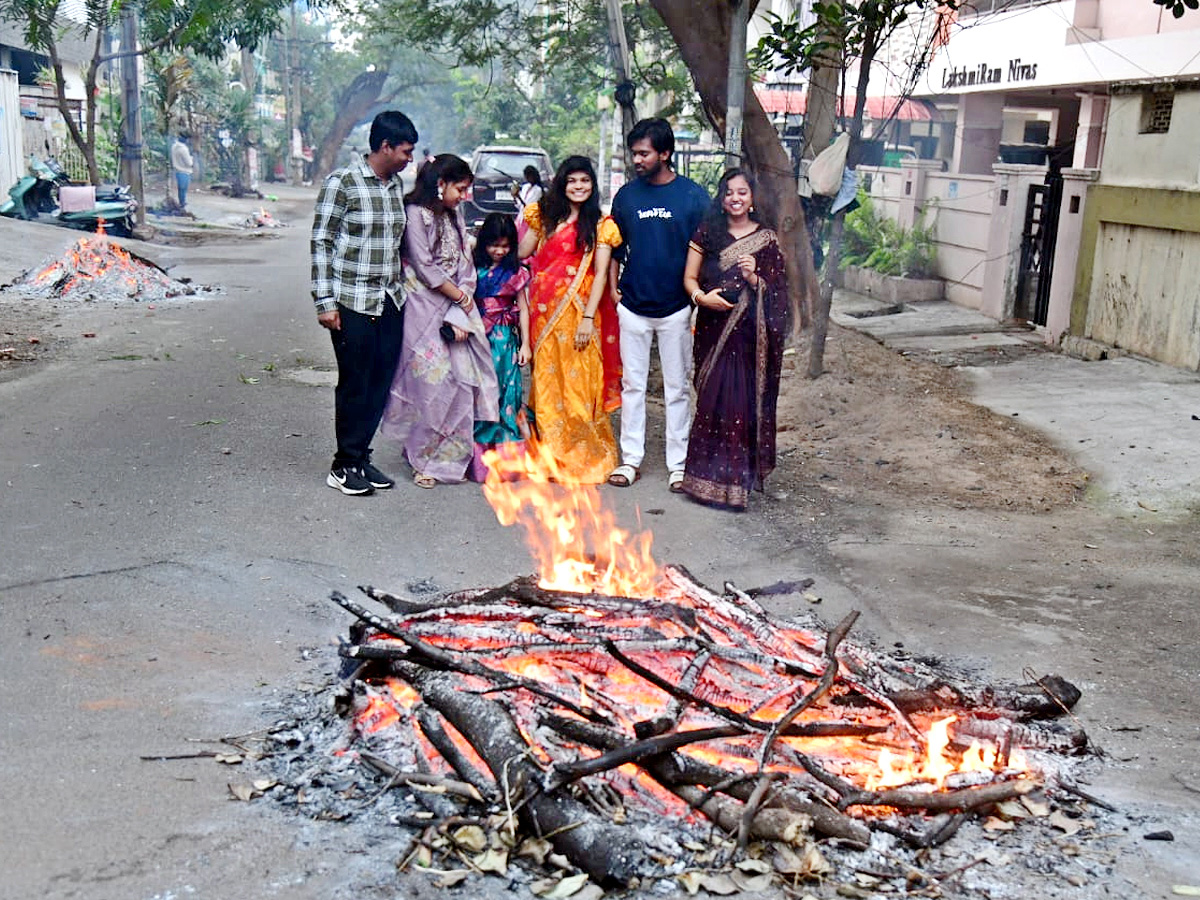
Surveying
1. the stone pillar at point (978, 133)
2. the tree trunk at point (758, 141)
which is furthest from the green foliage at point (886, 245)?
the stone pillar at point (978, 133)

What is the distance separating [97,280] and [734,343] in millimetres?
10245

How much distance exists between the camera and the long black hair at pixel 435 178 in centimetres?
682

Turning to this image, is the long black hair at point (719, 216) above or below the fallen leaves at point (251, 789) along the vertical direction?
above

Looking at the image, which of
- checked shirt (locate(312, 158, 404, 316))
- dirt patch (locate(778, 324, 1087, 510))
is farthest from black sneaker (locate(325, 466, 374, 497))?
dirt patch (locate(778, 324, 1087, 510))

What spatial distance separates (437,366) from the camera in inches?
277

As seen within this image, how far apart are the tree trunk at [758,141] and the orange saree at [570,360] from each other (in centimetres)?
400

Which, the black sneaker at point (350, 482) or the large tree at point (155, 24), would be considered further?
the large tree at point (155, 24)

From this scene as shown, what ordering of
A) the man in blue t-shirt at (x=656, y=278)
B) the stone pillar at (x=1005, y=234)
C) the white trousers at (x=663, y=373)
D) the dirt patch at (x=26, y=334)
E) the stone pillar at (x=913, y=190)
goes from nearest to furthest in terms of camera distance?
the man in blue t-shirt at (x=656, y=278)
the white trousers at (x=663, y=373)
the dirt patch at (x=26, y=334)
the stone pillar at (x=1005, y=234)
the stone pillar at (x=913, y=190)

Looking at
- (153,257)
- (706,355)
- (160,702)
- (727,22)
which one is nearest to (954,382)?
(727,22)

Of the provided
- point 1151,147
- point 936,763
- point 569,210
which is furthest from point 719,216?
point 1151,147

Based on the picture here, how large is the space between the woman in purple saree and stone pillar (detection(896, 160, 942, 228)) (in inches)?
434

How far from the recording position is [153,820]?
3418 mm

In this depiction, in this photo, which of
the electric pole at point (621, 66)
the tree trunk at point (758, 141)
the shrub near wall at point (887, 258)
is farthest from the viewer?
the shrub near wall at point (887, 258)

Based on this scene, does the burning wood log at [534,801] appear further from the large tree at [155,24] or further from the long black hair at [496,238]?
the large tree at [155,24]
